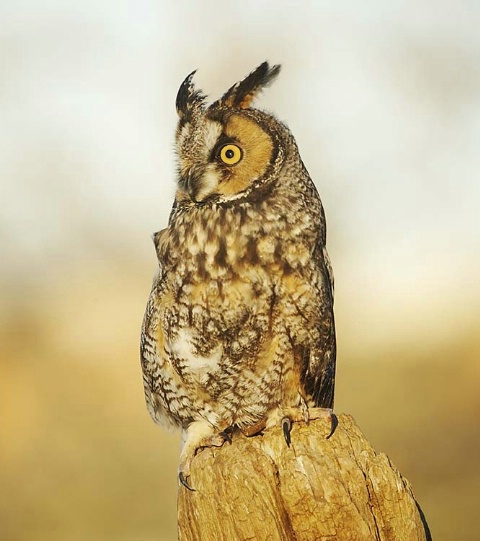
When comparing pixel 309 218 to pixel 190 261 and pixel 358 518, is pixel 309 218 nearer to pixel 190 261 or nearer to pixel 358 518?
pixel 190 261

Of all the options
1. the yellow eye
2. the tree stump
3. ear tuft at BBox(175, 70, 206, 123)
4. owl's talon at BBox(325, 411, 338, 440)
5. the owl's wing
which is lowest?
the tree stump

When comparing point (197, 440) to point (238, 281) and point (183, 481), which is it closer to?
point (183, 481)

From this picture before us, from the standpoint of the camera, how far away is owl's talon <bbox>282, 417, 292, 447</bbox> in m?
1.72

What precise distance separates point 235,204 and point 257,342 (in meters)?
0.40

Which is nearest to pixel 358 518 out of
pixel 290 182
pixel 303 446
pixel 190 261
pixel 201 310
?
pixel 303 446

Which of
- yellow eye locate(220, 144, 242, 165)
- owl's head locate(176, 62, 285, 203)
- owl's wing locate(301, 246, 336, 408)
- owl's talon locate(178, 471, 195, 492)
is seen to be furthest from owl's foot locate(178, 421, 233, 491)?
yellow eye locate(220, 144, 242, 165)

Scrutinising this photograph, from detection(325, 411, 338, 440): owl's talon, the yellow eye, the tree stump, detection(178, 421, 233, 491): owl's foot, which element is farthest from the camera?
the yellow eye

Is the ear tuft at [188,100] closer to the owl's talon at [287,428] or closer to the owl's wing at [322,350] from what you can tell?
the owl's wing at [322,350]

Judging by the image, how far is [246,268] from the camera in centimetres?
200

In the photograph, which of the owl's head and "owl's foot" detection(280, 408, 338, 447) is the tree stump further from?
the owl's head

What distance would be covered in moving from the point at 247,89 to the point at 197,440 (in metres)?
1.03

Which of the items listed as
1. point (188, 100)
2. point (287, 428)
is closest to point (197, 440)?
point (287, 428)

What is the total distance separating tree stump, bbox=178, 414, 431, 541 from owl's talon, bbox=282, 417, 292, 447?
19 mm

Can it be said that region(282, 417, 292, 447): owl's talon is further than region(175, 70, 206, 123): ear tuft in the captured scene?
No
